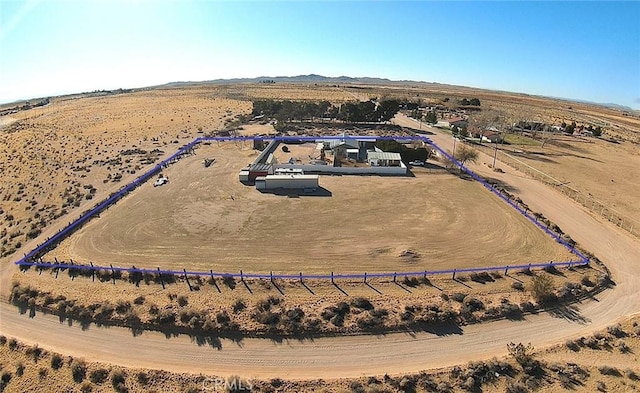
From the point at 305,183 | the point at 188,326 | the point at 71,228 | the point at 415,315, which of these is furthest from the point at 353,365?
the point at 71,228

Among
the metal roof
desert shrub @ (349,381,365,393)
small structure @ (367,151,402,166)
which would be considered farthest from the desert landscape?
the metal roof

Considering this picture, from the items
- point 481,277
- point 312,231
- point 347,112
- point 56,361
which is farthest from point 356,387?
point 347,112

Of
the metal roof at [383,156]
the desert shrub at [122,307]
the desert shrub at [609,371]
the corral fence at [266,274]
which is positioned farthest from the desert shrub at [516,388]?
the metal roof at [383,156]

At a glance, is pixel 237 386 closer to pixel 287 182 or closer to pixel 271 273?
pixel 271 273

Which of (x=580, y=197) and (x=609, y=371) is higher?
(x=580, y=197)

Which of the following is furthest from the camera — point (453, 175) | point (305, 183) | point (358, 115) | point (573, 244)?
point (358, 115)

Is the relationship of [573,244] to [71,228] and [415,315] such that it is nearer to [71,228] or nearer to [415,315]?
[415,315]
